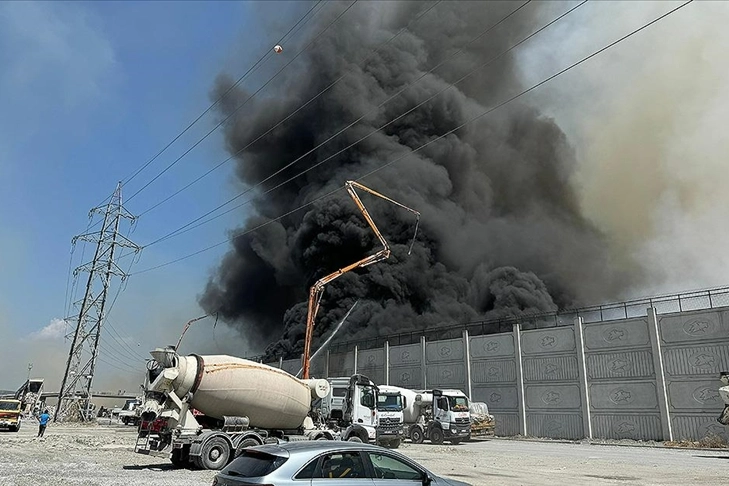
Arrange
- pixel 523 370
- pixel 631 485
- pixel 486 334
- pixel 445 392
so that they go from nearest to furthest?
1. pixel 631 485
2. pixel 445 392
3. pixel 523 370
4. pixel 486 334

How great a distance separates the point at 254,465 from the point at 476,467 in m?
12.5

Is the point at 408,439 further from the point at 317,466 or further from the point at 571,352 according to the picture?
the point at 317,466

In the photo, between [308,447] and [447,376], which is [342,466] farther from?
[447,376]

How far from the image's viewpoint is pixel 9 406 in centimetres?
3562

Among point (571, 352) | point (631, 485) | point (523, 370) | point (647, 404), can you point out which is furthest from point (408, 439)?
point (631, 485)

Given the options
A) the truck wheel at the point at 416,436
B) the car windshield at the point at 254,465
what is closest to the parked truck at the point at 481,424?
the truck wheel at the point at 416,436

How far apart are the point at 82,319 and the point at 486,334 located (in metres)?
37.8

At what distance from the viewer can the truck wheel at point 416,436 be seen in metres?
31.7

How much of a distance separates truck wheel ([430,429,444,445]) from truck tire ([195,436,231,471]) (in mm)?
17575

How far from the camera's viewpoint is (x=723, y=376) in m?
24.1

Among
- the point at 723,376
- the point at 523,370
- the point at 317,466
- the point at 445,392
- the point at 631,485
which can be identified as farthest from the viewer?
the point at 523,370

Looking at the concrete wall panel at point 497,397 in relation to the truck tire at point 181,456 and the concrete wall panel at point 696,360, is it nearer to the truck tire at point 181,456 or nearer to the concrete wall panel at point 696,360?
the concrete wall panel at point 696,360

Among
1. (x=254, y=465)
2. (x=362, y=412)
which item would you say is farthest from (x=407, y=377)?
(x=254, y=465)

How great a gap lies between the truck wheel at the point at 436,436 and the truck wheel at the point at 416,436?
632 mm
